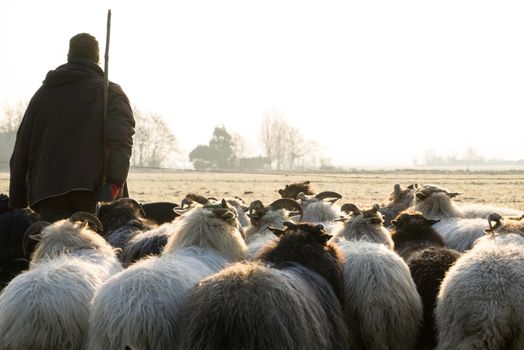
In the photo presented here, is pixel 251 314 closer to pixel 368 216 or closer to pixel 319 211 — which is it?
pixel 368 216

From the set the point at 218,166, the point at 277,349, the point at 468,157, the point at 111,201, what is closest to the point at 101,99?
the point at 111,201

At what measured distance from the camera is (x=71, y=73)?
798 centimetres

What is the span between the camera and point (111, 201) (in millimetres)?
8266

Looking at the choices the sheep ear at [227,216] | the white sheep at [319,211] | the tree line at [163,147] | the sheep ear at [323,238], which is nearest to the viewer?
the sheep ear at [323,238]

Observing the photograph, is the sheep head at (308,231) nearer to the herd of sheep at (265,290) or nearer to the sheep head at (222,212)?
the herd of sheep at (265,290)

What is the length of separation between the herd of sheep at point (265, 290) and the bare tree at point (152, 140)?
257ft

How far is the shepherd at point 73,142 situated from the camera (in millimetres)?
7805

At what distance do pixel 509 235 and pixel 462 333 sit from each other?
180 centimetres

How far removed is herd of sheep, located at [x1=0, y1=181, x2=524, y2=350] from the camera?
4727 millimetres

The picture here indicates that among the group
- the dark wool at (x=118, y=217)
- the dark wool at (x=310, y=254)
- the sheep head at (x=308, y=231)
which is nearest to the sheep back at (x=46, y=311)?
the dark wool at (x=310, y=254)

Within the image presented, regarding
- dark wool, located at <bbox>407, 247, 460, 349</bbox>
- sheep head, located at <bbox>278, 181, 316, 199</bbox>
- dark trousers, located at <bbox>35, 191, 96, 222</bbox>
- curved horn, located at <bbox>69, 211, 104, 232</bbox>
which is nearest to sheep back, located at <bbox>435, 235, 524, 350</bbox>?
dark wool, located at <bbox>407, 247, 460, 349</bbox>

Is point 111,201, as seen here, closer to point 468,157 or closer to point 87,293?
point 87,293

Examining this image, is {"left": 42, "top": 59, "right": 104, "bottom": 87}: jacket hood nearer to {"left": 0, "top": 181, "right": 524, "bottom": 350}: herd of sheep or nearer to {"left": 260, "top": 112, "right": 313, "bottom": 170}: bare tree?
{"left": 0, "top": 181, "right": 524, "bottom": 350}: herd of sheep

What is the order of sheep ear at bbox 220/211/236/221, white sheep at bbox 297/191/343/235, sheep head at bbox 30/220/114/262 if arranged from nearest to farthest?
sheep head at bbox 30/220/114/262 → sheep ear at bbox 220/211/236/221 → white sheep at bbox 297/191/343/235
